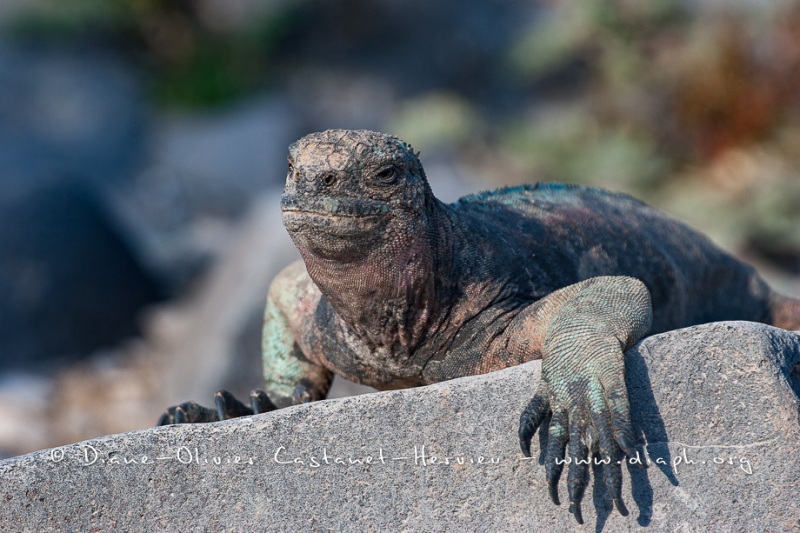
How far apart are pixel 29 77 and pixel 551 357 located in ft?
54.4

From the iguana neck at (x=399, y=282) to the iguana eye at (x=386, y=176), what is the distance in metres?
0.13

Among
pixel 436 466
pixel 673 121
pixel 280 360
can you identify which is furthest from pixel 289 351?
pixel 673 121

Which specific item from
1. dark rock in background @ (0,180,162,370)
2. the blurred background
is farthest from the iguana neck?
dark rock in background @ (0,180,162,370)

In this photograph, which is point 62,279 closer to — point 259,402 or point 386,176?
point 259,402

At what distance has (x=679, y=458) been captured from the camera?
3.38m

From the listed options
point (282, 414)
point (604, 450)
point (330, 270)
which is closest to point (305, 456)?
point (282, 414)

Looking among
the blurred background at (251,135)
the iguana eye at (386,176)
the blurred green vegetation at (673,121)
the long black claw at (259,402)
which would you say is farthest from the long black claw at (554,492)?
the blurred green vegetation at (673,121)

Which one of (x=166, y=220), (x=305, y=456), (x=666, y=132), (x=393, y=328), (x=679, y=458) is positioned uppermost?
(x=166, y=220)

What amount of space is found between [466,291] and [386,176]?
610mm

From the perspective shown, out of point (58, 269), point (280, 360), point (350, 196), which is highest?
point (58, 269)

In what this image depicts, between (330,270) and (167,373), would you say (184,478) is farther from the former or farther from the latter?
(167,373)

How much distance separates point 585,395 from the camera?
3.37 m

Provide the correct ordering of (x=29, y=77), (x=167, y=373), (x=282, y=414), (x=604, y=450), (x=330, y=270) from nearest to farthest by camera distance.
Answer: (x=604, y=450) < (x=282, y=414) < (x=330, y=270) < (x=167, y=373) < (x=29, y=77)

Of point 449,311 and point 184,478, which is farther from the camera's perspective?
point 449,311
